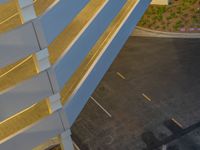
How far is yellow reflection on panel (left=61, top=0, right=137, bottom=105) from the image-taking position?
80.8ft

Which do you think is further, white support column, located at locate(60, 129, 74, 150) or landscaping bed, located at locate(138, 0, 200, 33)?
landscaping bed, located at locate(138, 0, 200, 33)

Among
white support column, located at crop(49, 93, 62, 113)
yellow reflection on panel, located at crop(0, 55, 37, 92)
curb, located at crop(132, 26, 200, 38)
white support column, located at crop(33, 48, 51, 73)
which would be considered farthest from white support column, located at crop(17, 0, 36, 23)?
curb, located at crop(132, 26, 200, 38)

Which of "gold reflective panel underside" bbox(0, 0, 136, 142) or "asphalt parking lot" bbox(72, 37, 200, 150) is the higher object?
"gold reflective panel underside" bbox(0, 0, 136, 142)

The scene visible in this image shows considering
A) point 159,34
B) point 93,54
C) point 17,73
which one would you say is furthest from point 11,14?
point 159,34

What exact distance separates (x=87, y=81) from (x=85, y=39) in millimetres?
3062

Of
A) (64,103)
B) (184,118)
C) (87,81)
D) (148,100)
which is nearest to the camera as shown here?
(64,103)

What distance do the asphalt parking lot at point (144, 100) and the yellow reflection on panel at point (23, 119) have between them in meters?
8.89

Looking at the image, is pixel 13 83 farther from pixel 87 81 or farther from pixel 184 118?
pixel 184 118

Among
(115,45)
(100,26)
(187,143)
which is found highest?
(100,26)

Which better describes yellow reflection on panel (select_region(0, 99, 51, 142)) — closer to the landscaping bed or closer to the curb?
the curb

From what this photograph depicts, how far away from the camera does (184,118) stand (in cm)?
3189

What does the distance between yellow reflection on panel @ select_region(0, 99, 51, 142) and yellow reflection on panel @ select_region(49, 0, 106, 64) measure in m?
3.11

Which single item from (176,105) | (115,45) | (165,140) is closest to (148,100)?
(176,105)

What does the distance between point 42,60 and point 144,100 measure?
53.5ft
